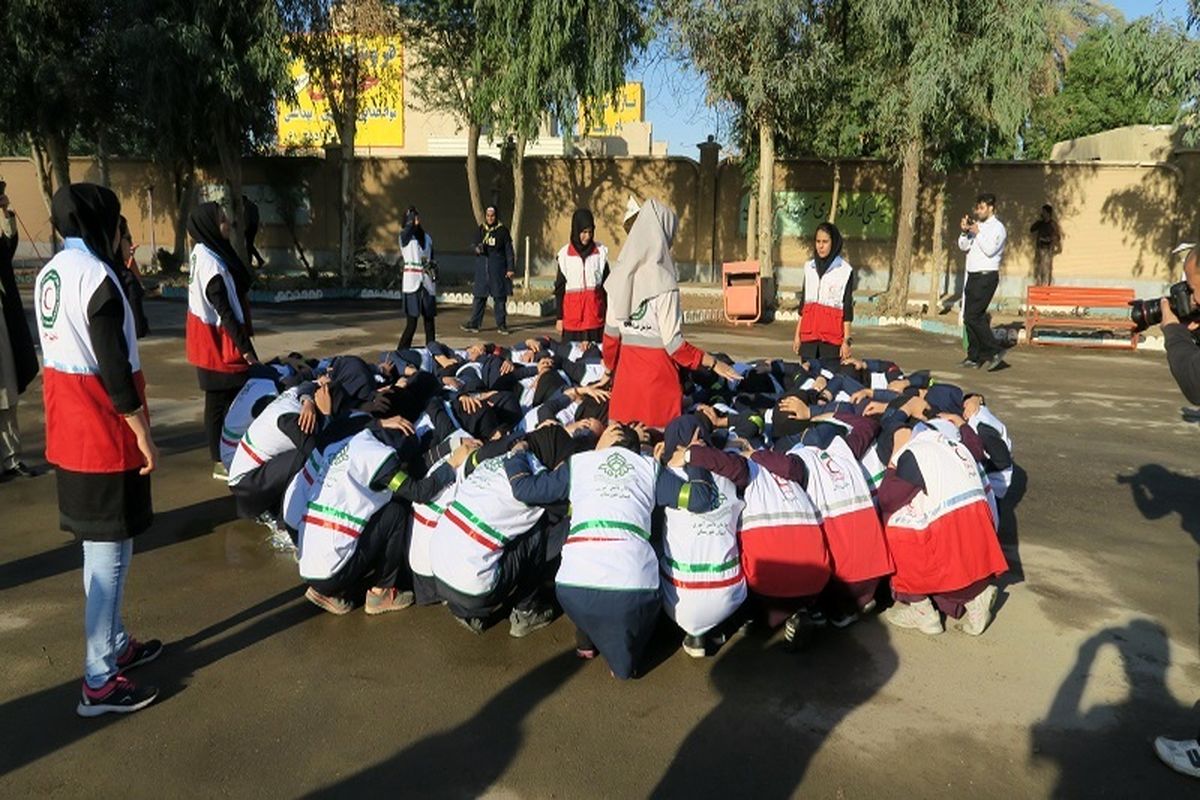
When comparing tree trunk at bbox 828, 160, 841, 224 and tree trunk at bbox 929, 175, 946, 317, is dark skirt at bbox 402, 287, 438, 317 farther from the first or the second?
tree trunk at bbox 828, 160, 841, 224

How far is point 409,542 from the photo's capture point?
4.18 meters

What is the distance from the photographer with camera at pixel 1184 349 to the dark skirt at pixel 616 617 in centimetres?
183

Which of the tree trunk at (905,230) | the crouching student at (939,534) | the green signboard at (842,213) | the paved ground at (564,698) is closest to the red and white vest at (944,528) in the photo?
the crouching student at (939,534)

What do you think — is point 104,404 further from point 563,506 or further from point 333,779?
point 563,506

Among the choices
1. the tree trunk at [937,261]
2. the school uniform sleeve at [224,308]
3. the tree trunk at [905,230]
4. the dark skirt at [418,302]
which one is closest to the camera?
the school uniform sleeve at [224,308]

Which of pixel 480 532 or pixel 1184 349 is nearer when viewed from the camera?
pixel 1184 349

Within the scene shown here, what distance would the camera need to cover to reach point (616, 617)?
3.50 m

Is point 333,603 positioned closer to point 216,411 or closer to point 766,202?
point 216,411

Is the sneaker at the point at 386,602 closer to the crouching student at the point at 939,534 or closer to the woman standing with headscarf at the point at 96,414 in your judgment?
the woman standing with headscarf at the point at 96,414

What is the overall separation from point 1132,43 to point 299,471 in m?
15.3

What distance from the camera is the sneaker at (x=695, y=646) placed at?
383cm

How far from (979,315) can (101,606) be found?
10.4 meters

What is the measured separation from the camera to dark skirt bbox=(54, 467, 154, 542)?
129 inches

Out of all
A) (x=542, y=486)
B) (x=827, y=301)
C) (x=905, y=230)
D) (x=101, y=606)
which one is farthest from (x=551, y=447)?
(x=905, y=230)
